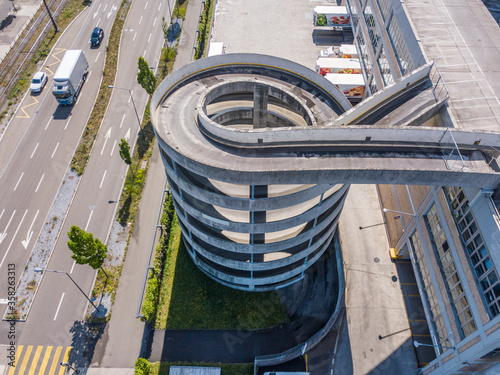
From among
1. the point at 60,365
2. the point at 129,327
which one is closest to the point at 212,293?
the point at 129,327

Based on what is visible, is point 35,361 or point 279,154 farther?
point 35,361

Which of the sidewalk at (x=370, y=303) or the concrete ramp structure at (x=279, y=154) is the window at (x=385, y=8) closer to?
the concrete ramp structure at (x=279, y=154)

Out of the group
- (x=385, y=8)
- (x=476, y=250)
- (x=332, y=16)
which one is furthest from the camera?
(x=332, y=16)

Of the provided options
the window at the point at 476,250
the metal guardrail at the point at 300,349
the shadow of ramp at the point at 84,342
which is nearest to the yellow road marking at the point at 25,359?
the shadow of ramp at the point at 84,342

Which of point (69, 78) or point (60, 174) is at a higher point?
point (69, 78)

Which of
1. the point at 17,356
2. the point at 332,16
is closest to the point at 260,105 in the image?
the point at 17,356

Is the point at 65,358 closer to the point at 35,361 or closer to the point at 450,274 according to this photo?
the point at 35,361

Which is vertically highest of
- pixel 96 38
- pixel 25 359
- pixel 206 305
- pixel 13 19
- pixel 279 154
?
pixel 13 19
